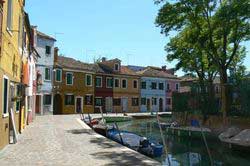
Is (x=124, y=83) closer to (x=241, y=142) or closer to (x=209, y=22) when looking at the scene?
(x=209, y=22)

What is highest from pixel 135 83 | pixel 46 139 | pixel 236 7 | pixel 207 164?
pixel 236 7

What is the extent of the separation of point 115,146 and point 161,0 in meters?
18.1

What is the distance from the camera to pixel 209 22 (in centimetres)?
3164

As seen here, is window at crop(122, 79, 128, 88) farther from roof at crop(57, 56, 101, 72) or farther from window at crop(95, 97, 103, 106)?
window at crop(95, 97, 103, 106)

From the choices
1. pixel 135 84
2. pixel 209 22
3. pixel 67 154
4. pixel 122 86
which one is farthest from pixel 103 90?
pixel 67 154

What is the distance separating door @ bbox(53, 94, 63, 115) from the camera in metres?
48.7

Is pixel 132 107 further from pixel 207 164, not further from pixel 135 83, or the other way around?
pixel 207 164

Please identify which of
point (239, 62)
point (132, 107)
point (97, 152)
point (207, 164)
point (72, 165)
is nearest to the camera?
point (72, 165)

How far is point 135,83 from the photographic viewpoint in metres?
61.8

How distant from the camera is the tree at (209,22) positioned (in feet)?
99.7

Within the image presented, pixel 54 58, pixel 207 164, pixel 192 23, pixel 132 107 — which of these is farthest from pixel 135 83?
pixel 207 164

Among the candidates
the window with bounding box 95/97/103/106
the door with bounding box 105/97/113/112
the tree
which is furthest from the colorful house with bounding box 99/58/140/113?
the tree

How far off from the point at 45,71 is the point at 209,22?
2228cm

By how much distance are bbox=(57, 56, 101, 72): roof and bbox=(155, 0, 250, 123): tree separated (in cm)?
2053
